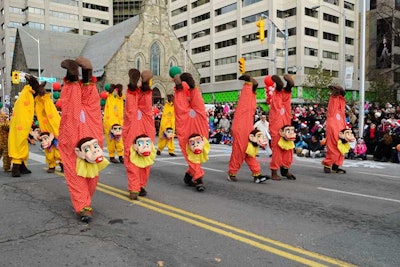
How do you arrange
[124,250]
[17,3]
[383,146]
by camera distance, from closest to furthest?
[124,250] → [383,146] → [17,3]

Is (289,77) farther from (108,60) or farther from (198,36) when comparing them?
(198,36)

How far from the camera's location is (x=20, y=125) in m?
9.29

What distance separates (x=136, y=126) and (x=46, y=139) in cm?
357

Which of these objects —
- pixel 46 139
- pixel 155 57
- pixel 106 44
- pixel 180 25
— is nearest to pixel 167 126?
pixel 46 139

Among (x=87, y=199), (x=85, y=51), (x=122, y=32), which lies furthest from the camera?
(x=85, y=51)

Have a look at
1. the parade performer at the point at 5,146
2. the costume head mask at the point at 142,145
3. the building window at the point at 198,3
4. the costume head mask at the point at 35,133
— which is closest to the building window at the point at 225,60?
the building window at the point at 198,3

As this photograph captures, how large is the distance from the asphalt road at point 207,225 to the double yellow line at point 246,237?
0.04 feet

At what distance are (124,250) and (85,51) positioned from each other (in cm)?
5486

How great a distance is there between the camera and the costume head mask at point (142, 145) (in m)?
6.78

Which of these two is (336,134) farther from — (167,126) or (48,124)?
(48,124)

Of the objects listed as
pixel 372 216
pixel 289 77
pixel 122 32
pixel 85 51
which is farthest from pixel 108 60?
pixel 372 216

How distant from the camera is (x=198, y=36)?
63.8m

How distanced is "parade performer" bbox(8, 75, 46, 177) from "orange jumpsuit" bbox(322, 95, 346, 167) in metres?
6.95

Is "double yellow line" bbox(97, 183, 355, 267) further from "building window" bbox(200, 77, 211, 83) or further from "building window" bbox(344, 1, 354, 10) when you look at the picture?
"building window" bbox(200, 77, 211, 83)
